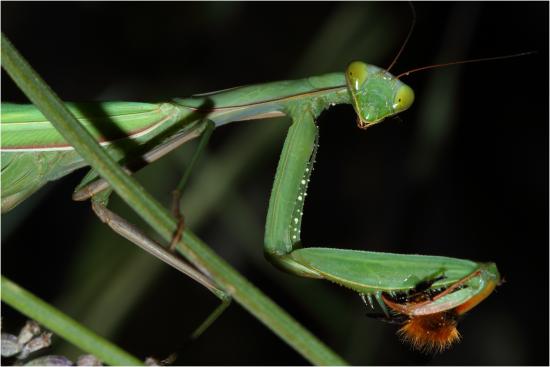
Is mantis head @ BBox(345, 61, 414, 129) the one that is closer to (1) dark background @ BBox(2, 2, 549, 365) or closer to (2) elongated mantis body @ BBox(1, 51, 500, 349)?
(2) elongated mantis body @ BBox(1, 51, 500, 349)

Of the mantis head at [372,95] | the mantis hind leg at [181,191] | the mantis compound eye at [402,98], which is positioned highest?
the mantis hind leg at [181,191]

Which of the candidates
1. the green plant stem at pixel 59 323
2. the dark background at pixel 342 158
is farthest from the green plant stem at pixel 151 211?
the dark background at pixel 342 158

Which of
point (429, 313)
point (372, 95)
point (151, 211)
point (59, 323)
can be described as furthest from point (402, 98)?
point (59, 323)

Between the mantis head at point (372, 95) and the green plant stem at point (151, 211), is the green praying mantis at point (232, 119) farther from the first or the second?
the green plant stem at point (151, 211)

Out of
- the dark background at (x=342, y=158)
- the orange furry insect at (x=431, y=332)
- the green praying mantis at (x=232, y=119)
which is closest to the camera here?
the orange furry insect at (x=431, y=332)

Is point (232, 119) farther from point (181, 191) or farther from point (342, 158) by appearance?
point (342, 158)

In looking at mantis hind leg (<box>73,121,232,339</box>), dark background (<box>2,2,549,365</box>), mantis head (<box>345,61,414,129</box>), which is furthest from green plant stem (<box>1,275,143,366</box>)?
dark background (<box>2,2,549,365</box>)
